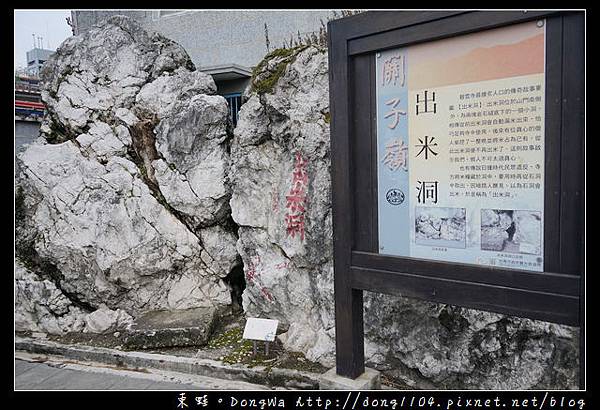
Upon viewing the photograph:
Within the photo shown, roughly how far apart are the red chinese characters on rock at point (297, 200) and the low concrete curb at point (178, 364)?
1.56m

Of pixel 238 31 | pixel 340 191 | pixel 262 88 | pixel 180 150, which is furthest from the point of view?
pixel 238 31

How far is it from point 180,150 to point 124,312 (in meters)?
2.46

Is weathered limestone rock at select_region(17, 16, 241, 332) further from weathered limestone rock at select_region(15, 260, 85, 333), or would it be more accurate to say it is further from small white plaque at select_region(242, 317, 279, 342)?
small white plaque at select_region(242, 317, 279, 342)

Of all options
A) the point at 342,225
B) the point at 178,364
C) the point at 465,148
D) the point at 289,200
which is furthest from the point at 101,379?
the point at 465,148

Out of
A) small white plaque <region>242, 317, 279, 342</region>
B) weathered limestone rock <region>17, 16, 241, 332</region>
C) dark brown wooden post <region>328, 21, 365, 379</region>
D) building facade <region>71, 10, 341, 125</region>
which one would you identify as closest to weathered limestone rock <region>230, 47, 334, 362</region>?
small white plaque <region>242, 317, 279, 342</region>

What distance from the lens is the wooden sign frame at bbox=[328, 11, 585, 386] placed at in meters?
2.84

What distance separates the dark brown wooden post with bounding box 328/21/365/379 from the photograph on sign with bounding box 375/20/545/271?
297 mm

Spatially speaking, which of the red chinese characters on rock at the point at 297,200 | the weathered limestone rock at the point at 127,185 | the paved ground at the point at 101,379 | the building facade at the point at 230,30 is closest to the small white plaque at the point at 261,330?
the paved ground at the point at 101,379

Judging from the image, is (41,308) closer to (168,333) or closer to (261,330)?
(168,333)

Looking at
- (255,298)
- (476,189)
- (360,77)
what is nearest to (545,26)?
(476,189)

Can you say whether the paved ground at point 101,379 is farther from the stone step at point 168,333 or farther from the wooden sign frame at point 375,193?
the wooden sign frame at point 375,193

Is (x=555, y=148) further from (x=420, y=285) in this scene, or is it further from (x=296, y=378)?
(x=296, y=378)

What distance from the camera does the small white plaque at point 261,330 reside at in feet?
16.2

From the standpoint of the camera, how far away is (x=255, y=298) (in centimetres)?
Answer: 579
